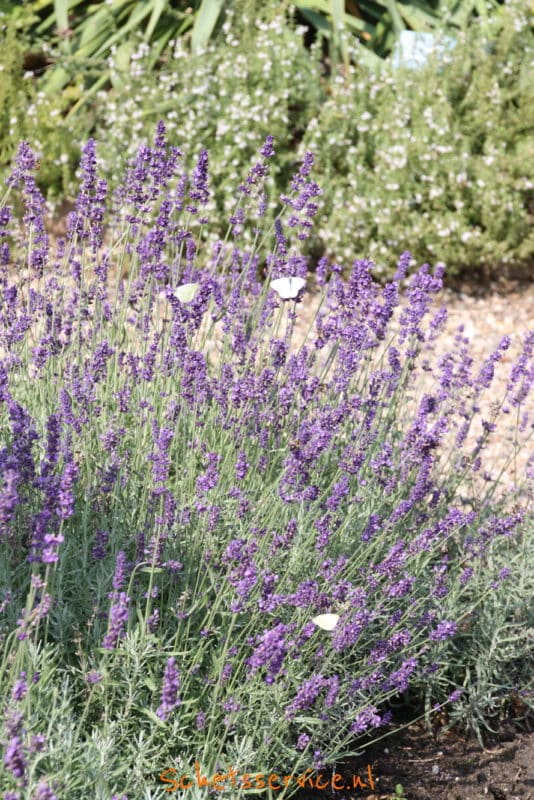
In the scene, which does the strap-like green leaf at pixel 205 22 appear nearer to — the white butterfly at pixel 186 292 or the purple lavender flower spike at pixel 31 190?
the purple lavender flower spike at pixel 31 190

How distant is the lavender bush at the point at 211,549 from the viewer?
2262mm

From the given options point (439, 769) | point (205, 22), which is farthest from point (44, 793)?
point (205, 22)

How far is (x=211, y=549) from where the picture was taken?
99.8 inches

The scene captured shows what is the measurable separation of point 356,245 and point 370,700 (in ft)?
15.2

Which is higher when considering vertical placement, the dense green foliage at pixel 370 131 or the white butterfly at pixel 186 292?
the white butterfly at pixel 186 292

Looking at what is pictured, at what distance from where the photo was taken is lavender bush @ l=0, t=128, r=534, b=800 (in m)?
2.26

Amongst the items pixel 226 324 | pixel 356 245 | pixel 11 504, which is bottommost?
pixel 356 245

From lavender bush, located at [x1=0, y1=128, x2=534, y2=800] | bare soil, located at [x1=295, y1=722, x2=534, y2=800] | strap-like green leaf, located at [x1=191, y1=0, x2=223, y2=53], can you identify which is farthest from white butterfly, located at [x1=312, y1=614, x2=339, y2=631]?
strap-like green leaf, located at [x1=191, y1=0, x2=223, y2=53]

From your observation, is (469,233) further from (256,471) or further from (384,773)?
(384,773)

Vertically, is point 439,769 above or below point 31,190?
below

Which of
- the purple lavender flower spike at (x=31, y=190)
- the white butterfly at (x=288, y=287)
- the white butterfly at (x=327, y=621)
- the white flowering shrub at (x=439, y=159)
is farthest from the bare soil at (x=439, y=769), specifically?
the white flowering shrub at (x=439, y=159)

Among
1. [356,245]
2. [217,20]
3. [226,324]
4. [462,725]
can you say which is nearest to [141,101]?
[217,20]

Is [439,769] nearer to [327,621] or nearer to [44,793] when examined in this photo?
[327,621]

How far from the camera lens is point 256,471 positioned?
315cm
